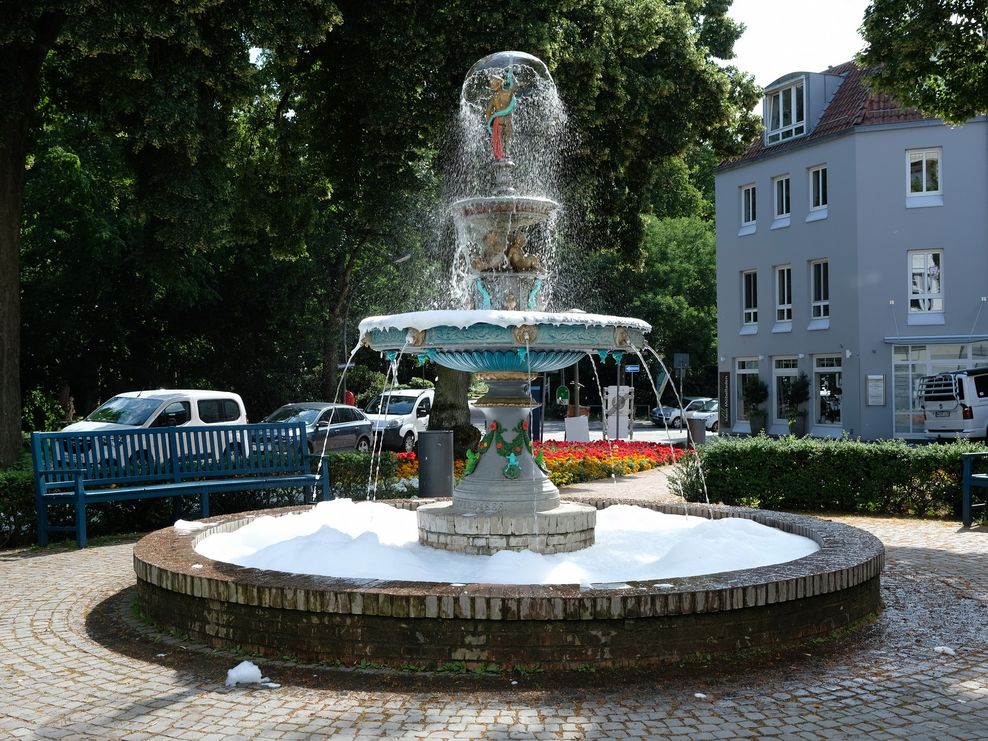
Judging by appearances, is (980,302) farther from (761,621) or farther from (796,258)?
(761,621)

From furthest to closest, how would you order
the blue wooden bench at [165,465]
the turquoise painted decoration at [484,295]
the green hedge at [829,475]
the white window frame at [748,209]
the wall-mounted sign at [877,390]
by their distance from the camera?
1. the white window frame at [748,209]
2. the wall-mounted sign at [877,390]
3. the green hedge at [829,475]
4. the blue wooden bench at [165,465]
5. the turquoise painted decoration at [484,295]

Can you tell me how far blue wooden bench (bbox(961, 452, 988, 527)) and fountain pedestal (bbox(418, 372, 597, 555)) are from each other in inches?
241

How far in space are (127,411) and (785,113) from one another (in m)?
25.4

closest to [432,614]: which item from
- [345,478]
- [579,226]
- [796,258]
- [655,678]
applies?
[655,678]

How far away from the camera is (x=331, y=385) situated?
36062mm

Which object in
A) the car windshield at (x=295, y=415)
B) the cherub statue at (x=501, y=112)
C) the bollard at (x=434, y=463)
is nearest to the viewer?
the cherub statue at (x=501, y=112)

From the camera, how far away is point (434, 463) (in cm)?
1300

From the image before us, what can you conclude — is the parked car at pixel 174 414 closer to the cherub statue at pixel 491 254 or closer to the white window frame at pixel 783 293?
the cherub statue at pixel 491 254

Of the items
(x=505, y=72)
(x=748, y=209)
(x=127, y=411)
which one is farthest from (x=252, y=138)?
(x=748, y=209)

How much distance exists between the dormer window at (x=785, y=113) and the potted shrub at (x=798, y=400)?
8.59 m

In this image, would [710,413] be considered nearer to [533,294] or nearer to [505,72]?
[533,294]

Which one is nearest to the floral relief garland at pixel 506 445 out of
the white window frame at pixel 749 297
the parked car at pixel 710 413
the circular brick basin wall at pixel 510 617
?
the circular brick basin wall at pixel 510 617

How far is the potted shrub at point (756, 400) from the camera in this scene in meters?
34.1

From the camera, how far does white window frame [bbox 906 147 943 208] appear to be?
99.7 ft
